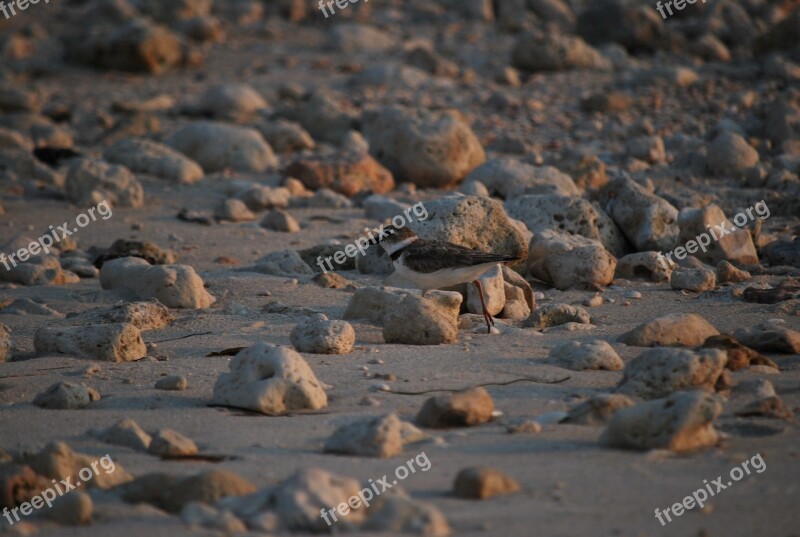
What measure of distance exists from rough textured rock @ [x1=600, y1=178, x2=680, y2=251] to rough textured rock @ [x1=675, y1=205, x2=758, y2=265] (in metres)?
0.10

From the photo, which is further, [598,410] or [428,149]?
[428,149]

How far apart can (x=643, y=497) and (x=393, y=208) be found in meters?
5.96

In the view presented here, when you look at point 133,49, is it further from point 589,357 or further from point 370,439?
point 370,439

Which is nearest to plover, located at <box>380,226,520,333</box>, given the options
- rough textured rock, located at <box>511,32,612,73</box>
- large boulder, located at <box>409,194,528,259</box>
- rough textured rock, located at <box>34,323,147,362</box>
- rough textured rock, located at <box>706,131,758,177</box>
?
large boulder, located at <box>409,194,528,259</box>

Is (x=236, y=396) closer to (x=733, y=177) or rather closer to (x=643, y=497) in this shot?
(x=643, y=497)

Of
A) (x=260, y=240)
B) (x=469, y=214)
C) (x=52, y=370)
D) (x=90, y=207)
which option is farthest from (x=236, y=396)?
(x=90, y=207)

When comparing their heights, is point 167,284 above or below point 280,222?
above

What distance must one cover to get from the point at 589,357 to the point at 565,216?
3.06 m

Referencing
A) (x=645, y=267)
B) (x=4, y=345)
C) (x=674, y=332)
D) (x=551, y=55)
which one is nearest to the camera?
(x=674, y=332)

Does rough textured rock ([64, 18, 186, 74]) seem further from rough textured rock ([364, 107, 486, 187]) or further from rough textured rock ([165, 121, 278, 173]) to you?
rough textured rock ([364, 107, 486, 187])

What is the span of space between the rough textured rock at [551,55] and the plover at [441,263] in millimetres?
11209

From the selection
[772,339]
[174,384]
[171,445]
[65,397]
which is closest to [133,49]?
[174,384]

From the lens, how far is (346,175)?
10.8 m

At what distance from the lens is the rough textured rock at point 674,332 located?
18.9 feet
